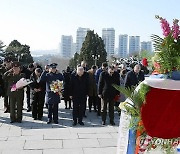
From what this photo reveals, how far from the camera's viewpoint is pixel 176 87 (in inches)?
128

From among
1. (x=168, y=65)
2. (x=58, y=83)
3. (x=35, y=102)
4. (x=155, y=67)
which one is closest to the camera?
(x=168, y=65)

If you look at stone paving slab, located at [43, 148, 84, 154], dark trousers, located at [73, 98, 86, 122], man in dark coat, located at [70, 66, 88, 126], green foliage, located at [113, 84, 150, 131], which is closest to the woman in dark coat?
man in dark coat, located at [70, 66, 88, 126]

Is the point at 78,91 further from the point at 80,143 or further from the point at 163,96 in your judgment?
the point at 163,96

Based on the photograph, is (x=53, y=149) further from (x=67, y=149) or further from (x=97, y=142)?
(x=97, y=142)

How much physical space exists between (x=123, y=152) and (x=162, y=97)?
1743mm

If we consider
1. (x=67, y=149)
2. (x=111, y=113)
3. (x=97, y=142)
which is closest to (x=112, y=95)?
(x=111, y=113)

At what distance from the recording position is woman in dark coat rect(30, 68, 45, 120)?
936 centimetres

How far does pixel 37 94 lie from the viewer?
945 cm

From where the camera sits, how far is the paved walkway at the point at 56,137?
6.23 metres

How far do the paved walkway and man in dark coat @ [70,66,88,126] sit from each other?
1.06 feet

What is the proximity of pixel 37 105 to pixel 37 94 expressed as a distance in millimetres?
325

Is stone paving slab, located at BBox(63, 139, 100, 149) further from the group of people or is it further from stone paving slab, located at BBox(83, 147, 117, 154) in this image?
the group of people

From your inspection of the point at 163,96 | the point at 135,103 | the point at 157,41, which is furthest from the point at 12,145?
the point at 157,41

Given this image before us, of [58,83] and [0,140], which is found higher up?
[58,83]
